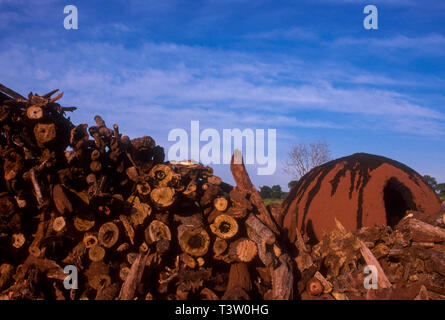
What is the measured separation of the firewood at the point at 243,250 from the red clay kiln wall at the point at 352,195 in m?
1.65

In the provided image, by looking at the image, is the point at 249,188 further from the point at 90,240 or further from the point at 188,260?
the point at 90,240

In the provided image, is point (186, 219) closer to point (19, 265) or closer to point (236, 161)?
point (236, 161)

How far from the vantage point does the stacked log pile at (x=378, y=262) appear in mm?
4746

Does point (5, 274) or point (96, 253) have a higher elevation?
point (96, 253)

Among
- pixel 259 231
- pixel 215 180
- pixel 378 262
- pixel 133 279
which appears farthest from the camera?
pixel 215 180

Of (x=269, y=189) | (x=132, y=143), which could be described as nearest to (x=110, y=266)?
(x=132, y=143)

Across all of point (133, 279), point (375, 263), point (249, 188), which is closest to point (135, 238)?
point (133, 279)

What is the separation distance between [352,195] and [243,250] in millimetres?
3201

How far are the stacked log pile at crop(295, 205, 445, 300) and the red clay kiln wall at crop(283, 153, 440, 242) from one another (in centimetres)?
100

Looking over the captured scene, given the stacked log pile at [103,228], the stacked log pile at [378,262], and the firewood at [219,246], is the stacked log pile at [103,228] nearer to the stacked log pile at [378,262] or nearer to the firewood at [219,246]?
the firewood at [219,246]

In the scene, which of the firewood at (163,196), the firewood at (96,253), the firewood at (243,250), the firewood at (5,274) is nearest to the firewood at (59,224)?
Result: the firewood at (96,253)

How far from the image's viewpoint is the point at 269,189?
138ft

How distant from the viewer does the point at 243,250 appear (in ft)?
15.6

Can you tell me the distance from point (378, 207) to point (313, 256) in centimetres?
214
